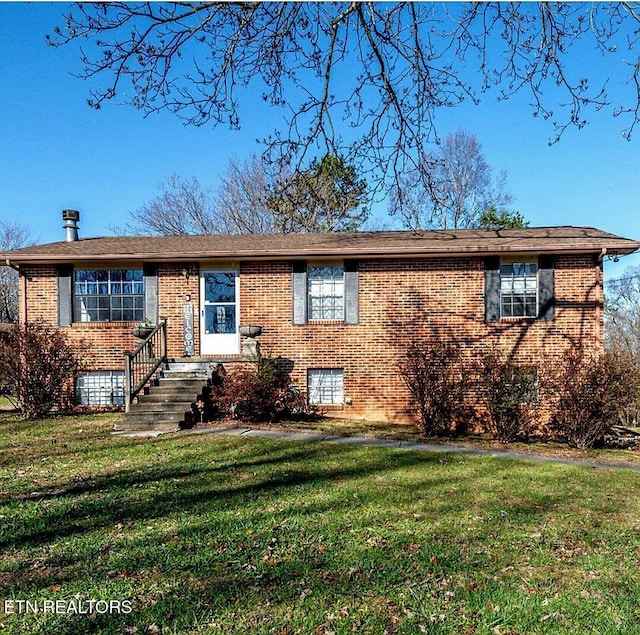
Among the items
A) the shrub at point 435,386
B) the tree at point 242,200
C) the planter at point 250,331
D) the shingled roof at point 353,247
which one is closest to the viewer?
the shrub at point 435,386

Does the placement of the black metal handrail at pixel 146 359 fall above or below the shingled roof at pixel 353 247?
below

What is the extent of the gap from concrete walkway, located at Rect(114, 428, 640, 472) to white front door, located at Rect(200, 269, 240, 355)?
303 centimetres

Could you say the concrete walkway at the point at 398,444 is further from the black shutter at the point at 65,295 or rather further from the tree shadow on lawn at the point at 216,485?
the black shutter at the point at 65,295

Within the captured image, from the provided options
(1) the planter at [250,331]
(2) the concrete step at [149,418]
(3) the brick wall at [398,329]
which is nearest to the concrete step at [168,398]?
(2) the concrete step at [149,418]

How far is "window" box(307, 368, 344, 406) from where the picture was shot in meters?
11.4

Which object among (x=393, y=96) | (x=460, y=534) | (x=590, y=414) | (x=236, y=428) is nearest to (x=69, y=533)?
(x=460, y=534)

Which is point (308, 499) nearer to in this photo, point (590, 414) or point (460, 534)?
point (460, 534)

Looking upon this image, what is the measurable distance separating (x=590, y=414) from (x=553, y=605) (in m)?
6.33

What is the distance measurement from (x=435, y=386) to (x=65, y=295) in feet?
29.4

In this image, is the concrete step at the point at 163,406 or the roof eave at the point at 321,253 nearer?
the concrete step at the point at 163,406

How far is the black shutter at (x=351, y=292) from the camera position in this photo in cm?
1128

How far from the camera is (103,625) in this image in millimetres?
2904

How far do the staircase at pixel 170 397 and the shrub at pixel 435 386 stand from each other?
4.46m

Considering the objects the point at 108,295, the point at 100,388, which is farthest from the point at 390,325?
the point at 100,388
